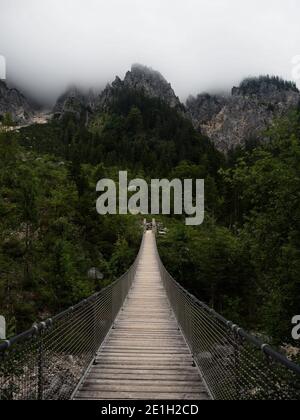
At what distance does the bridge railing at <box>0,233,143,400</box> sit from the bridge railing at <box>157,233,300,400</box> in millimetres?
1723

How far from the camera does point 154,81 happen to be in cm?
14112

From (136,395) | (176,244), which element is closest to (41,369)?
(136,395)

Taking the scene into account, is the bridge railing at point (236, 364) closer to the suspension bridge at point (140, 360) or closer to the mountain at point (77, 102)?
the suspension bridge at point (140, 360)

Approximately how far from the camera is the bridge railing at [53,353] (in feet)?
12.4

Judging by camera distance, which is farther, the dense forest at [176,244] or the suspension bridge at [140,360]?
the dense forest at [176,244]

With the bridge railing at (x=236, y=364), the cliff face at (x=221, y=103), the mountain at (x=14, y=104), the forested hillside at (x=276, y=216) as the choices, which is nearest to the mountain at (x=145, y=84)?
the cliff face at (x=221, y=103)

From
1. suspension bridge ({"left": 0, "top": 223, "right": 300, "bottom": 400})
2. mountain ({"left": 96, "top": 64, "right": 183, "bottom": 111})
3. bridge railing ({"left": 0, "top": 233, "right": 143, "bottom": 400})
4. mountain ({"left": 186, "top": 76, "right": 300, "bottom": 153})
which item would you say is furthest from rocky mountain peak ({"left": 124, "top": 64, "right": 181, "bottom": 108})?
bridge railing ({"left": 0, "top": 233, "right": 143, "bottom": 400})

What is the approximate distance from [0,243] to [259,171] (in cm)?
1104

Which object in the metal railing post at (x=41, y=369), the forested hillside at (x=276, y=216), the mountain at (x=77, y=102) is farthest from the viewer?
the mountain at (x=77, y=102)

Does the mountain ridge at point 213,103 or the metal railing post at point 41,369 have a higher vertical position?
the mountain ridge at point 213,103

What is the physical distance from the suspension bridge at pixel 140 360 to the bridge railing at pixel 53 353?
0.04 feet

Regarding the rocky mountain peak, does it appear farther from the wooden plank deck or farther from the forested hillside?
the wooden plank deck
